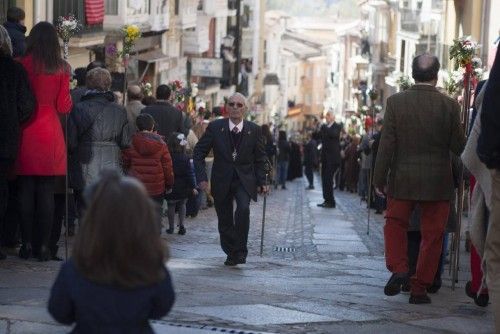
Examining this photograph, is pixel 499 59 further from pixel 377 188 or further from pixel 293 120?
pixel 293 120

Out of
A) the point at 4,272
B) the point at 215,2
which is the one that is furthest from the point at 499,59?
the point at 215,2

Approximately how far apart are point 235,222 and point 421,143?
9.92ft

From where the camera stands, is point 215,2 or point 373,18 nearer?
point 215,2

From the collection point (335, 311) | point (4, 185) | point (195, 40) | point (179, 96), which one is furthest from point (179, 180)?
point (195, 40)

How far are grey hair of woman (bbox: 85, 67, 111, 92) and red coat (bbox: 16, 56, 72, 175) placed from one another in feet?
2.42

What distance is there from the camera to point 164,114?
16719 mm

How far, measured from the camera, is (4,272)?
403 inches

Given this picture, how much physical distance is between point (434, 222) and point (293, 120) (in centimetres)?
11289

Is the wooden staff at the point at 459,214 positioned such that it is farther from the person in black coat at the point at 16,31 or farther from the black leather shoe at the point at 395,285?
the person in black coat at the point at 16,31

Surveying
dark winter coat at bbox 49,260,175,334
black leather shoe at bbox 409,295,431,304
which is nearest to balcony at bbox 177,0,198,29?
black leather shoe at bbox 409,295,431,304

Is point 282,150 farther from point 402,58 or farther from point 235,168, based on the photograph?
point 235,168

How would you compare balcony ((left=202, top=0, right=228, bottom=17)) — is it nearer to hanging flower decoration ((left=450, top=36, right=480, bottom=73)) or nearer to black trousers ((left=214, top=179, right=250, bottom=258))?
black trousers ((left=214, top=179, right=250, bottom=258))

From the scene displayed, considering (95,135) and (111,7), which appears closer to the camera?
(95,135)

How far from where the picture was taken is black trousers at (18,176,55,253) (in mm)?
10852
